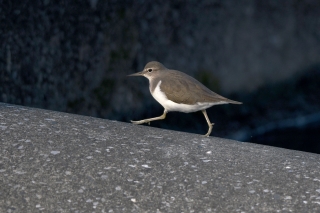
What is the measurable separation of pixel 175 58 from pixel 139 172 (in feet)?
14.8

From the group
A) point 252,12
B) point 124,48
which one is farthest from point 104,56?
point 252,12

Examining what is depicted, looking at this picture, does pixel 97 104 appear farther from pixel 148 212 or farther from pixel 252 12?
pixel 148 212

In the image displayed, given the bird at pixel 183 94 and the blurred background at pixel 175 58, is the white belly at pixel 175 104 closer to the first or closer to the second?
the bird at pixel 183 94

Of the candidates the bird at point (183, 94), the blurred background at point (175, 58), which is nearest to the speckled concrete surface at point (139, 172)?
the bird at point (183, 94)

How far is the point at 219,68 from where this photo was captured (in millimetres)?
8688

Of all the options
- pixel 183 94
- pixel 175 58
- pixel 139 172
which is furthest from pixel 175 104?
pixel 175 58

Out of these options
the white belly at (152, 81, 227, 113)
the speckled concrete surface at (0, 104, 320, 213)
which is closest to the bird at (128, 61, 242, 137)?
the white belly at (152, 81, 227, 113)

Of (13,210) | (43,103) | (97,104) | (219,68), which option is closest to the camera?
(13,210)

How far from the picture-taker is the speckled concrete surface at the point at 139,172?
11.0 feet

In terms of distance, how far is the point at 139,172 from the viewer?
366 cm

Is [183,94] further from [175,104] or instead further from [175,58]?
[175,58]

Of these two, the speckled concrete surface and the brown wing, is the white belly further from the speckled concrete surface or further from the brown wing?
the speckled concrete surface

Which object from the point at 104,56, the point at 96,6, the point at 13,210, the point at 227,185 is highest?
the point at 96,6

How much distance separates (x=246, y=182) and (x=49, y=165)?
1.24 metres
